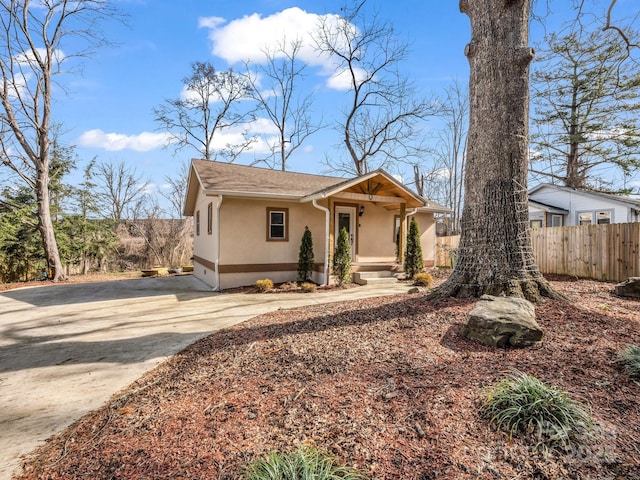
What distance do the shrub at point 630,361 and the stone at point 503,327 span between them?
2.01ft

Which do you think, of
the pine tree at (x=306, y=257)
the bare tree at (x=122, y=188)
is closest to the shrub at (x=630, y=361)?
the pine tree at (x=306, y=257)

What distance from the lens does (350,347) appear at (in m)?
3.41

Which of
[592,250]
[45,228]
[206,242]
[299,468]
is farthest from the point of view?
[45,228]

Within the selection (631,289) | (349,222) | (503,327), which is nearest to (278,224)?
(349,222)

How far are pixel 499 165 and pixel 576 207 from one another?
1740cm

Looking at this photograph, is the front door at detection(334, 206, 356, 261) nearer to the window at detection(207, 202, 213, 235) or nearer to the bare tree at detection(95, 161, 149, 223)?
the window at detection(207, 202, 213, 235)

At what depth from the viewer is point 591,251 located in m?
8.83

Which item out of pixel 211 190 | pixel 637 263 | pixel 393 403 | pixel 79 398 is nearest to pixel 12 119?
pixel 211 190

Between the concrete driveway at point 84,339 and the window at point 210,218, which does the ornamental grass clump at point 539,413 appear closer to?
the concrete driveway at point 84,339

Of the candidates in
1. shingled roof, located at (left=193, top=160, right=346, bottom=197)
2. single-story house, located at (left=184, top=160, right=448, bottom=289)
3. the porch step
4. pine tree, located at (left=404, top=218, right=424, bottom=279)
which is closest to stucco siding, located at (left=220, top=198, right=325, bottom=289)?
single-story house, located at (left=184, top=160, right=448, bottom=289)

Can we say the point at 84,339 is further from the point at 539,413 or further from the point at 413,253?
the point at 413,253

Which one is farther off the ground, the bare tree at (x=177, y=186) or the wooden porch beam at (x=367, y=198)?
the bare tree at (x=177, y=186)

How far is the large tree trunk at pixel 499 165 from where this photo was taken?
4633mm

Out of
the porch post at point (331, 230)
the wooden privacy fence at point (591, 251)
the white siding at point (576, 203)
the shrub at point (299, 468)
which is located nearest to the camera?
the shrub at point (299, 468)
